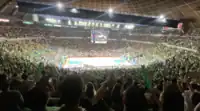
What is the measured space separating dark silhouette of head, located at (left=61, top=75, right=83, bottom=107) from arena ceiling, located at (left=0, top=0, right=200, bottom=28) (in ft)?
23.3

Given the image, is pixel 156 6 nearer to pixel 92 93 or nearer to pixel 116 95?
pixel 116 95

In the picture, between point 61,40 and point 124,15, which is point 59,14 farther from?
point 61,40

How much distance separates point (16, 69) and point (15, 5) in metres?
2.73

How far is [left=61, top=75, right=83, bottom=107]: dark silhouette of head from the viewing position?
5.32ft

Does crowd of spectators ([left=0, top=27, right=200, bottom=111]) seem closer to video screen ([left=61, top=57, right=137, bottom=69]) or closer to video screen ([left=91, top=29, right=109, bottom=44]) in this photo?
video screen ([left=61, top=57, right=137, bottom=69])

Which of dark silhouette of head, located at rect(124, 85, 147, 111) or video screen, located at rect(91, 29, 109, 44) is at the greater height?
video screen, located at rect(91, 29, 109, 44)

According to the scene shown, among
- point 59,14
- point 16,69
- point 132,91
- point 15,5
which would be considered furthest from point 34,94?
point 15,5

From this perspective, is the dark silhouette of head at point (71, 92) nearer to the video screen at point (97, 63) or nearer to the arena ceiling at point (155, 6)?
the arena ceiling at point (155, 6)

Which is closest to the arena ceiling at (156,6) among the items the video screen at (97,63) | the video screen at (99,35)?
the video screen at (99,35)

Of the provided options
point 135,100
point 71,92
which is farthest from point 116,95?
point 71,92

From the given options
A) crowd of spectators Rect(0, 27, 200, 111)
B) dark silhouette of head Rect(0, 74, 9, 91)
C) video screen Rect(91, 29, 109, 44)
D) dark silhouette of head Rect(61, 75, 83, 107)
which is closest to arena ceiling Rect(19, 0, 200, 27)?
video screen Rect(91, 29, 109, 44)

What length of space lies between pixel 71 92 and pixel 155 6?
9.83 meters

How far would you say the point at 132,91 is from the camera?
2.29 m

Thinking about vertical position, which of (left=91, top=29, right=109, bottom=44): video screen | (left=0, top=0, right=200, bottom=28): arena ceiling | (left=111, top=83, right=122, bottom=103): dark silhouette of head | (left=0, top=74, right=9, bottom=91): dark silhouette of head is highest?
(left=0, top=0, right=200, bottom=28): arena ceiling
